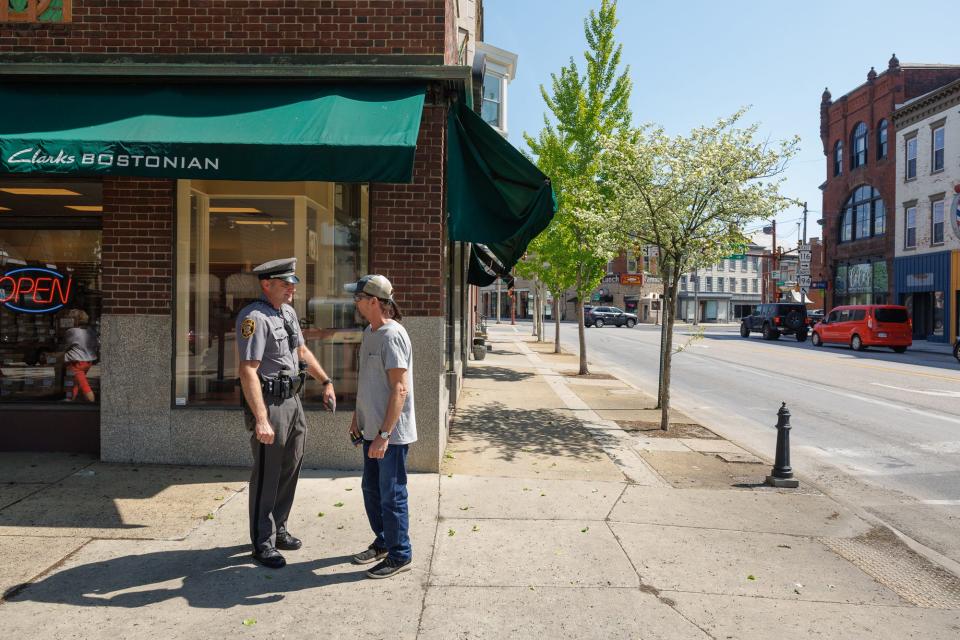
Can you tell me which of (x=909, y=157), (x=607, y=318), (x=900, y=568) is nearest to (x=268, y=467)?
(x=900, y=568)

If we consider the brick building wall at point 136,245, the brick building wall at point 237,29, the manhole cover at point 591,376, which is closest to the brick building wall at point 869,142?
the manhole cover at point 591,376

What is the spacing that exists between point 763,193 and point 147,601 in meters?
8.75

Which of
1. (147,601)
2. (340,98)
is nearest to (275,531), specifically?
(147,601)

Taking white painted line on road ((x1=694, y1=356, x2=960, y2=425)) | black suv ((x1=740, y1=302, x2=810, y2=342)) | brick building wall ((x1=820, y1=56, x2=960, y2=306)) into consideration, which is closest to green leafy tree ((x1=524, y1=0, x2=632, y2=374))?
white painted line on road ((x1=694, y1=356, x2=960, y2=425))

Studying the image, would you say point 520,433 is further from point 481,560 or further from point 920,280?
point 920,280

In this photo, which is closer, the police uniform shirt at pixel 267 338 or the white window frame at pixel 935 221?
the police uniform shirt at pixel 267 338

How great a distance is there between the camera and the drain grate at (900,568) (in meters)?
4.28

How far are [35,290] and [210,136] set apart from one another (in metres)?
3.47

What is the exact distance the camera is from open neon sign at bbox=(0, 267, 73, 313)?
294 inches

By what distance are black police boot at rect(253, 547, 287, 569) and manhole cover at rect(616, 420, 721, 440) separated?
6.17 meters

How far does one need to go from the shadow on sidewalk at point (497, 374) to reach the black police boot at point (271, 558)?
1143cm

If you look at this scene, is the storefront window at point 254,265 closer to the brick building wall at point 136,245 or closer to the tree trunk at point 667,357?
the brick building wall at point 136,245

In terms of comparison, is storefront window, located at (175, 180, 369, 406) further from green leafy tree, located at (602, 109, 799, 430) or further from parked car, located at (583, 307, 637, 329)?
parked car, located at (583, 307, 637, 329)

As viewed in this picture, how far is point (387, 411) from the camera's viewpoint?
169 inches
